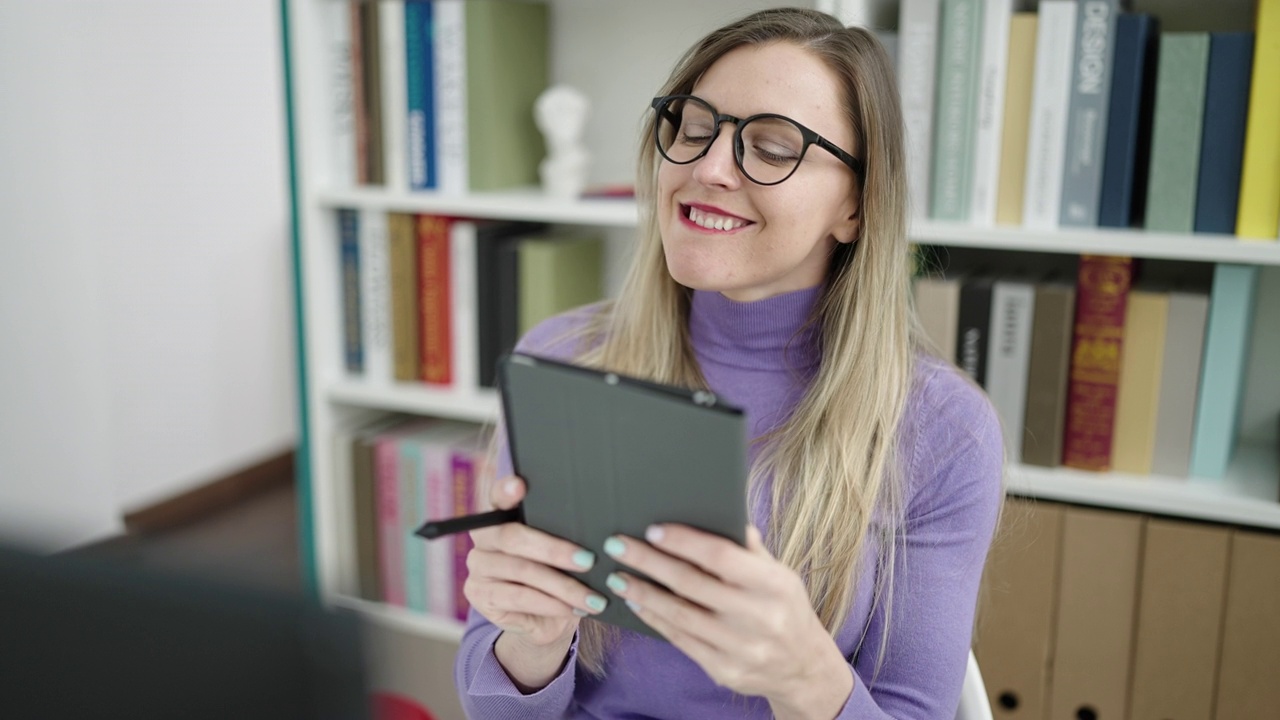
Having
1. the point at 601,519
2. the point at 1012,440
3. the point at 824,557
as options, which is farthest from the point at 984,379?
the point at 601,519

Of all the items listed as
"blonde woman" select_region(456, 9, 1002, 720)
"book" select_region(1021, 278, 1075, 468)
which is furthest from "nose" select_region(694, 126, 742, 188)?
"book" select_region(1021, 278, 1075, 468)

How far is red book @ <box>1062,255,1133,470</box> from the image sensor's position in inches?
58.9

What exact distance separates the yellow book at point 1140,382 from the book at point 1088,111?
141 mm

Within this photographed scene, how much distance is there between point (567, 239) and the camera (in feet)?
6.54

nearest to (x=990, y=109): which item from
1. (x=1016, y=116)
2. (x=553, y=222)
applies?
(x=1016, y=116)

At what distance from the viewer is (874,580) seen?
107 cm

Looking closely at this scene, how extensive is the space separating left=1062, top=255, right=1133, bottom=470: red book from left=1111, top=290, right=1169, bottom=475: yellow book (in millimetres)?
13

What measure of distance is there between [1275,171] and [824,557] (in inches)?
32.9

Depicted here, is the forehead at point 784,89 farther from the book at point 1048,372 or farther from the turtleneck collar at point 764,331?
the book at point 1048,372

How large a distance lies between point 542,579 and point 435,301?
1.17 metres

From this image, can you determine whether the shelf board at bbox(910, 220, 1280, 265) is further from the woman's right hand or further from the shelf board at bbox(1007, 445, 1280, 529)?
the woman's right hand

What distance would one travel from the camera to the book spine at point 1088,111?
143 centimetres

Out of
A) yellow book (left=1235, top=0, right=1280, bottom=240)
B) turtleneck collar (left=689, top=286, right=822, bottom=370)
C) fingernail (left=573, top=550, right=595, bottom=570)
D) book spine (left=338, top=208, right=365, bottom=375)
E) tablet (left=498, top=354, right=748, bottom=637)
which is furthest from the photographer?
book spine (left=338, top=208, right=365, bottom=375)

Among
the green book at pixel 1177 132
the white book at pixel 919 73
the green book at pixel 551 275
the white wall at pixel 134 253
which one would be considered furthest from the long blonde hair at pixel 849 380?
the white wall at pixel 134 253
